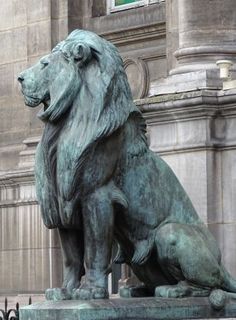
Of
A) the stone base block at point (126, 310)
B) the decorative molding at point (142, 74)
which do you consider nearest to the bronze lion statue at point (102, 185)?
the stone base block at point (126, 310)

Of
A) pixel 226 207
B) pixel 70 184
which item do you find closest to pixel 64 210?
pixel 70 184

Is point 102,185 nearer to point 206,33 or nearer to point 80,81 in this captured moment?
point 80,81

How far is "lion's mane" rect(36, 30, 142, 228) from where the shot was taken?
11211mm

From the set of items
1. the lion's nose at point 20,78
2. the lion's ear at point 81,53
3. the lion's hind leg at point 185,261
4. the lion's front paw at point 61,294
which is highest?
the lion's ear at point 81,53

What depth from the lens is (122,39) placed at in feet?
76.6

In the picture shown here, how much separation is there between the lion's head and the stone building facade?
5.97 metres

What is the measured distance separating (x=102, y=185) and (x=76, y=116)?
1.93ft

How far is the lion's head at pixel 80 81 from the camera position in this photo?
1130 centimetres

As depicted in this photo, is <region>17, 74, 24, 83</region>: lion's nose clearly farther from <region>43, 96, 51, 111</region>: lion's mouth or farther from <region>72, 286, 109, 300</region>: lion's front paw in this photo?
<region>72, 286, 109, 300</region>: lion's front paw

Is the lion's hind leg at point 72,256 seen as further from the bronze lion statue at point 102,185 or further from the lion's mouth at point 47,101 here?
the lion's mouth at point 47,101

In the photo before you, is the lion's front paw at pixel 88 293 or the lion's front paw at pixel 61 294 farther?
the lion's front paw at pixel 61 294

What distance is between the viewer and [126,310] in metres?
11.1

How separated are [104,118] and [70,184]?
23.4 inches

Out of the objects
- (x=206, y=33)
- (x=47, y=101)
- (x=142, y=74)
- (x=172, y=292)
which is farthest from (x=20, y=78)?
(x=142, y=74)
